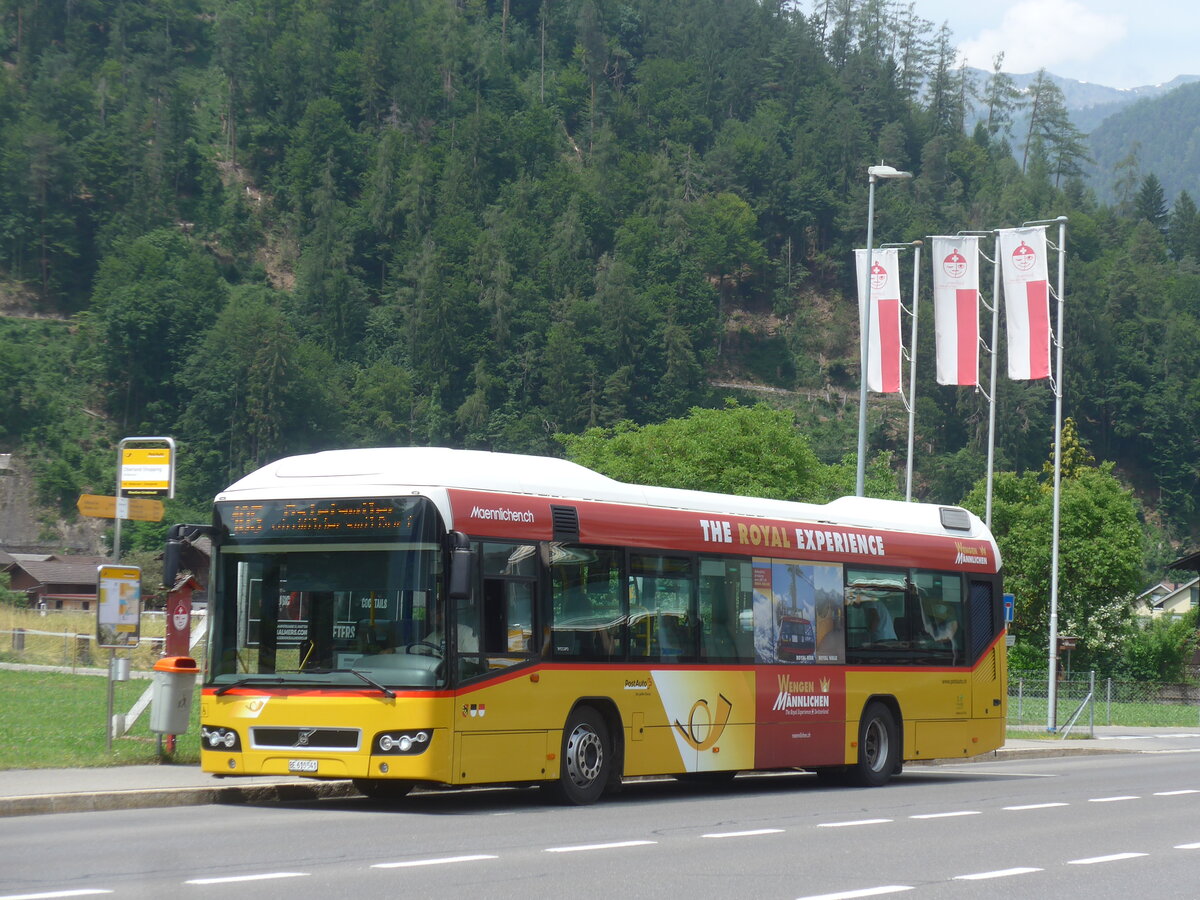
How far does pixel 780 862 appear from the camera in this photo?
11.4 meters

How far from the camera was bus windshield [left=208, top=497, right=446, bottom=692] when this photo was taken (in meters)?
13.8

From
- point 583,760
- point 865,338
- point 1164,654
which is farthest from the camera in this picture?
point 1164,654

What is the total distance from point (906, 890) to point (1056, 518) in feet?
105

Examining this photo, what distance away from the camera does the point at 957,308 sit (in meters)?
40.4

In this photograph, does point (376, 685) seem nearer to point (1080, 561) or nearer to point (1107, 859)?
point (1107, 859)

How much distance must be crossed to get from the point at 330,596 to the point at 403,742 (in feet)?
4.57

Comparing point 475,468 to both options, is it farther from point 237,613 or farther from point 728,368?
point 728,368

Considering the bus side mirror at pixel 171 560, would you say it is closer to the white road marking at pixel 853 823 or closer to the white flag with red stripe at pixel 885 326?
the white road marking at pixel 853 823

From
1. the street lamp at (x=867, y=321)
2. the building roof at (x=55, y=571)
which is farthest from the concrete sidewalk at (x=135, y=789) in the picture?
the building roof at (x=55, y=571)

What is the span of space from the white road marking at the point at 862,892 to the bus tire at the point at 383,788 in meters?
6.07

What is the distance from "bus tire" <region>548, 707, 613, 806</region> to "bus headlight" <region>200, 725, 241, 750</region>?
2843 millimetres

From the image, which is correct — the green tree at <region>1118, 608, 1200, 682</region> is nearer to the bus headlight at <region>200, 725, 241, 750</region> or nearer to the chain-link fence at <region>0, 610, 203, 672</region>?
the chain-link fence at <region>0, 610, 203, 672</region>

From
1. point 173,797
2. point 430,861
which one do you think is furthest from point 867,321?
point 430,861

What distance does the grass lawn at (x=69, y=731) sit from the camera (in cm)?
1678
